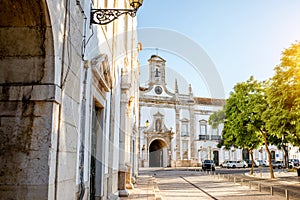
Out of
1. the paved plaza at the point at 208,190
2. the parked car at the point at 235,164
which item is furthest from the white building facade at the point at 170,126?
the paved plaza at the point at 208,190

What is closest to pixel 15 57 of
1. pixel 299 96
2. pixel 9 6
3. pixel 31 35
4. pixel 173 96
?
pixel 31 35

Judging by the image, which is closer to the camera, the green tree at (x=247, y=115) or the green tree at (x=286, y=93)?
the green tree at (x=286, y=93)

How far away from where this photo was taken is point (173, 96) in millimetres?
46188

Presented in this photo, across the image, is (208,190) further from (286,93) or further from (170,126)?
(170,126)

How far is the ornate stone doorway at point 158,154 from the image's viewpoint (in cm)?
4522

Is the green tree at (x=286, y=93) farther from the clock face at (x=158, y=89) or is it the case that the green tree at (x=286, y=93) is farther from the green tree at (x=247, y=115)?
the clock face at (x=158, y=89)

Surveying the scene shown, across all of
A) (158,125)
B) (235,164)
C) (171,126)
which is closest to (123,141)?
(158,125)

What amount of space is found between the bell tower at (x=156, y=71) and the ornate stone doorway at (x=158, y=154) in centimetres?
861

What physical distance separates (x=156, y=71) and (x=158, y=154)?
12.3m

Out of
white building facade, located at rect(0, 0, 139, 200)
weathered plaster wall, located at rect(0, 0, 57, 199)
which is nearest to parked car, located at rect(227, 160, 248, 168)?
white building facade, located at rect(0, 0, 139, 200)

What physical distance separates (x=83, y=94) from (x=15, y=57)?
1.69 meters

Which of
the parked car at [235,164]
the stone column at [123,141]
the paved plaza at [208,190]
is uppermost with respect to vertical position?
the stone column at [123,141]

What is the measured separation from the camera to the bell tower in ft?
148

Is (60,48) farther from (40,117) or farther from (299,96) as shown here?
(299,96)
